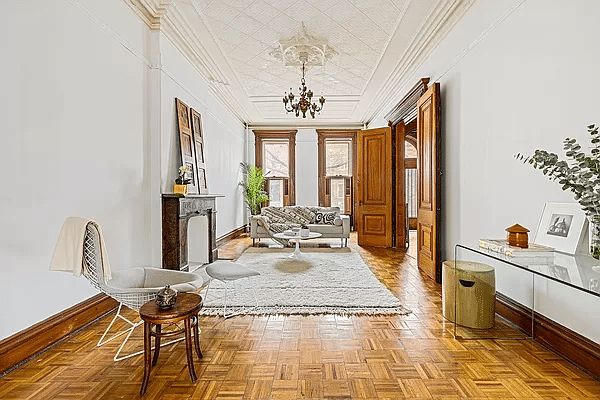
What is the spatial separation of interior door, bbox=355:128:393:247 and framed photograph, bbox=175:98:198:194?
385 cm

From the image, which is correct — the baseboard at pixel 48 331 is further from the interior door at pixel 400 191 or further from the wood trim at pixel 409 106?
the interior door at pixel 400 191

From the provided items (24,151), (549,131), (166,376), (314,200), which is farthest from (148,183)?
(314,200)

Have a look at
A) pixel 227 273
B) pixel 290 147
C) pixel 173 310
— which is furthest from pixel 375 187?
pixel 173 310

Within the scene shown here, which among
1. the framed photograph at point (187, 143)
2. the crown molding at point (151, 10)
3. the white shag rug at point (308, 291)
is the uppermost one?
the crown molding at point (151, 10)

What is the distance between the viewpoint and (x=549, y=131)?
2.78m

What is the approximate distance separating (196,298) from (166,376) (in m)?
0.51

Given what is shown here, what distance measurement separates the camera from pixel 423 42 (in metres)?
5.17

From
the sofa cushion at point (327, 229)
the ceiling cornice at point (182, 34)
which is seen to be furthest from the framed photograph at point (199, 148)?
the sofa cushion at point (327, 229)

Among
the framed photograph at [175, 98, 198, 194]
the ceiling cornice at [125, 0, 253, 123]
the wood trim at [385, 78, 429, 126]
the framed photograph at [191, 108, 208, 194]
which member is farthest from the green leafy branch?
the framed photograph at [191, 108, 208, 194]

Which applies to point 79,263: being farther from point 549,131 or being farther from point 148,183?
point 549,131

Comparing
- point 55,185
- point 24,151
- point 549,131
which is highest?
point 549,131

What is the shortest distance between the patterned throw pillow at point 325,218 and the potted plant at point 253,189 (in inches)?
87.3

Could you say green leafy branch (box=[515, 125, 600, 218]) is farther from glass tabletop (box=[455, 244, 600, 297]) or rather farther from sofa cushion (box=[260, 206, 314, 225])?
sofa cushion (box=[260, 206, 314, 225])

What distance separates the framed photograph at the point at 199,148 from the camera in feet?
19.5
